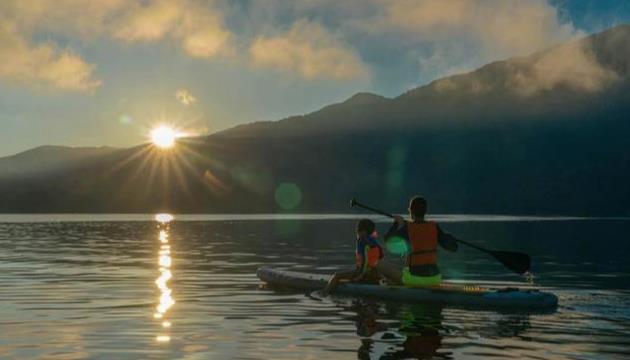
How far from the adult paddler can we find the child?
61.9 inches

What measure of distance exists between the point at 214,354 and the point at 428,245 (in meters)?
8.70

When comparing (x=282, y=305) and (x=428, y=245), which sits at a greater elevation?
(x=428, y=245)

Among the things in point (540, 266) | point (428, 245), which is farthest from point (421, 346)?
point (540, 266)

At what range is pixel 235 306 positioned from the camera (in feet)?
87.1

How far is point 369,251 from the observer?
2777 cm

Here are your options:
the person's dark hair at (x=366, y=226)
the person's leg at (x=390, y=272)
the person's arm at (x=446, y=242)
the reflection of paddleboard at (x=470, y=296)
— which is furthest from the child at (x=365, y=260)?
the person's arm at (x=446, y=242)

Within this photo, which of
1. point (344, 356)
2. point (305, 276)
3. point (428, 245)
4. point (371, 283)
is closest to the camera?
point (344, 356)

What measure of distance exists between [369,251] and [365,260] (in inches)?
17.8

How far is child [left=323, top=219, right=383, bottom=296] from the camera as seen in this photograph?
27.1 meters

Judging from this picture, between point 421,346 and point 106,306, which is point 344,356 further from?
point 106,306

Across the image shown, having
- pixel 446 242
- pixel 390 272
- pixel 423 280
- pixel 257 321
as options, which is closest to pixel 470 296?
pixel 423 280

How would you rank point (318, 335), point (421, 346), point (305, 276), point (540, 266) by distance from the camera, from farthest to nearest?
point (540, 266) → point (305, 276) → point (318, 335) → point (421, 346)

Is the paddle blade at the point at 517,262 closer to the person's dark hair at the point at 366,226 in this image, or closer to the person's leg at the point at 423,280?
the person's leg at the point at 423,280

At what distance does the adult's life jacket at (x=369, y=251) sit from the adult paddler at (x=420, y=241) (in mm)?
1534
